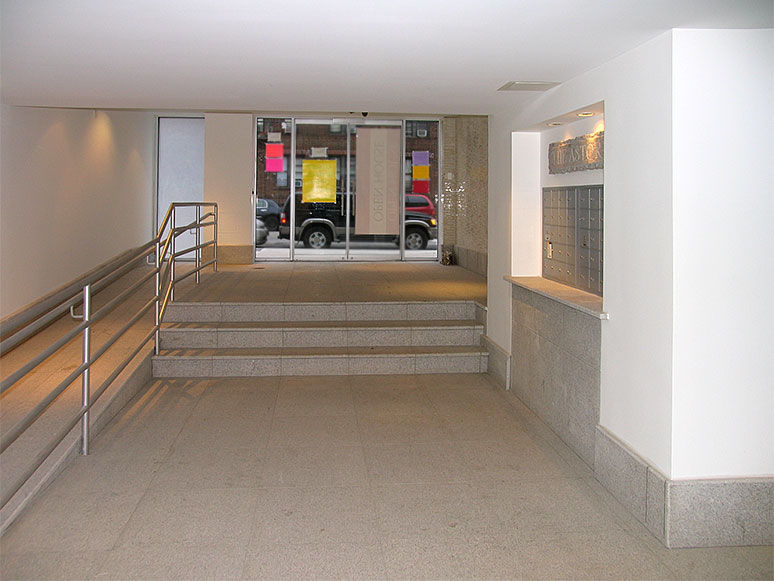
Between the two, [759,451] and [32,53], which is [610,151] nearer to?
[759,451]

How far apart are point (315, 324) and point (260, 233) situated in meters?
5.65

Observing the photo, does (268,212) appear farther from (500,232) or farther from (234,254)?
(500,232)

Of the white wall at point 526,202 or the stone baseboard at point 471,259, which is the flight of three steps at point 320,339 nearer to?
the white wall at point 526,202

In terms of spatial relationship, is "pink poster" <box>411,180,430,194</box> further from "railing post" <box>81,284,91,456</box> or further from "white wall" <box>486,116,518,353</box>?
"railing post" <box>81,284,91,456</box>

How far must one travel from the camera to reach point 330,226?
12.3 meters

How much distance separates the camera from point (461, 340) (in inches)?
266

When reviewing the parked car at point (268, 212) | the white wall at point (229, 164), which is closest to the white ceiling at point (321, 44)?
the white wall at point (229, 164)

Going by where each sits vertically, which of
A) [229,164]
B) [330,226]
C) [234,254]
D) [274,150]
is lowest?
[234,254]

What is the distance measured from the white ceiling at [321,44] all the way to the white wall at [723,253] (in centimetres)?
19

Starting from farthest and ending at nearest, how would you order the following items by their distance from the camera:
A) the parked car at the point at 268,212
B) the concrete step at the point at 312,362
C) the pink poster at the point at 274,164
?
the parked car at the point at 268,212 < the pink poster at the point at 274,164 < the concrete step at the point at 312,362

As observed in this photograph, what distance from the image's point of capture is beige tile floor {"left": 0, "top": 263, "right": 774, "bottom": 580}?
300 cm

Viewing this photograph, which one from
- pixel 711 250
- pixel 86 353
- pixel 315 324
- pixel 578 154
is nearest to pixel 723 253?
pixel 711 250

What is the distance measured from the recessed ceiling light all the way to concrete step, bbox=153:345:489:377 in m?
2.48

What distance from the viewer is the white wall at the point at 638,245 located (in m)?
3.25
